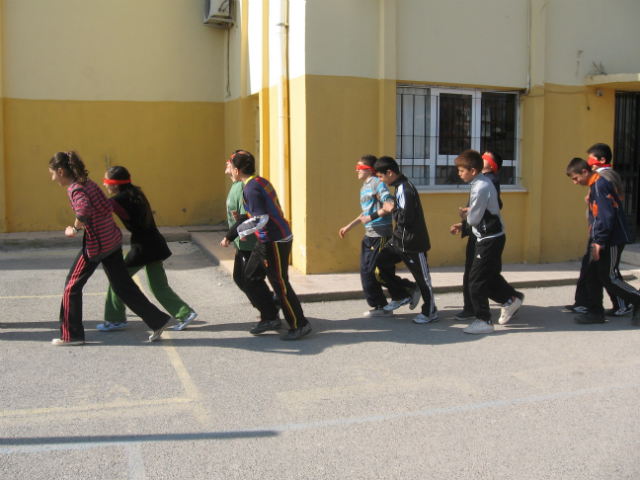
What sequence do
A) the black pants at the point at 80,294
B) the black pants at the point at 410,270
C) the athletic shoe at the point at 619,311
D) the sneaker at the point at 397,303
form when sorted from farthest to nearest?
the athletic shoe at the point at 619,311 < the sneaker at the point at 397,303 < the black pants at the point at 410,270 < the black pants at the point at 80,294

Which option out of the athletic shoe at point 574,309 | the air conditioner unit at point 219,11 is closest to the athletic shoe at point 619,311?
the athletic shoe at point 574,309

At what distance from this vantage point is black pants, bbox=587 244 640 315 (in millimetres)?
6207

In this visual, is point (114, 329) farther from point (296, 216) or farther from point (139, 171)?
point (139, 171)

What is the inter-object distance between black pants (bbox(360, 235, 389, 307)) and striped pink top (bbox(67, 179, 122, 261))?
98.8 inches

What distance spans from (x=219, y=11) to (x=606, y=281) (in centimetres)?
794

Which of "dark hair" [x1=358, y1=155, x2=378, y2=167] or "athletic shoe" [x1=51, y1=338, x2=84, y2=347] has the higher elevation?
"dark hair" [x1=358, y1=155, x2=378, y2=167]

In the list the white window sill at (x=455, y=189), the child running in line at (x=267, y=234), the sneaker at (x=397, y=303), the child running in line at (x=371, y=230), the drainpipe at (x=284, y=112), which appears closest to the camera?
the child running in line at (x=267, y=234)

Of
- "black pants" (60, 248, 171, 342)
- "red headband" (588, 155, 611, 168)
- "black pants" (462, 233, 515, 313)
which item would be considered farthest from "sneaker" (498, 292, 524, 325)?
"black pants" (60, 248, 171, 342)

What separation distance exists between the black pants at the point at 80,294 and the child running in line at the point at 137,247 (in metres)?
0.29

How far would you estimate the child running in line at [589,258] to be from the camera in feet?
20.4

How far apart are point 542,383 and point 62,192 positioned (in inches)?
363

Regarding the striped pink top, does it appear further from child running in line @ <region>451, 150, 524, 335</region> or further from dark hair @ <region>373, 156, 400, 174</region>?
child running in line @ <region>451, 150, 524, 335</region>

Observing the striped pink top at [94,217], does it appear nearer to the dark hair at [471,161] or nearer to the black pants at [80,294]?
the black pants at [80,294]

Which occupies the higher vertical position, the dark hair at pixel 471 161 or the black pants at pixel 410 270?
the dark hair at pixel 471 161
